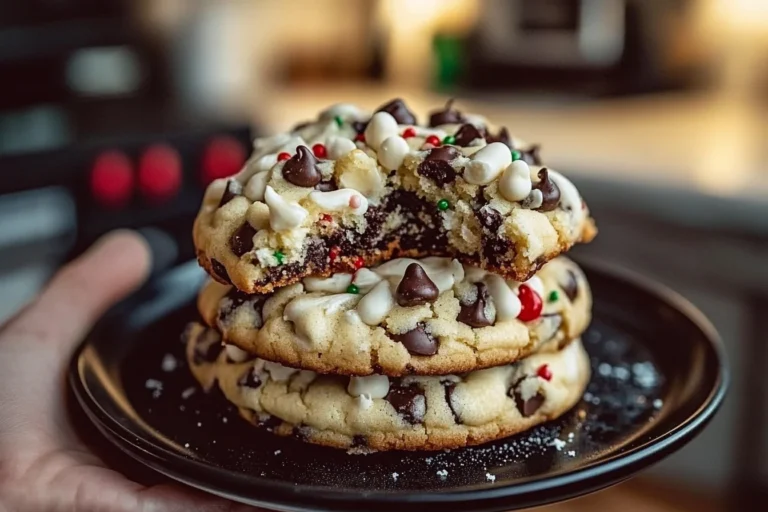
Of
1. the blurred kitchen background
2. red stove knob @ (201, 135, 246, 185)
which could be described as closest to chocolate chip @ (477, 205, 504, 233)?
the blurred kitchen background

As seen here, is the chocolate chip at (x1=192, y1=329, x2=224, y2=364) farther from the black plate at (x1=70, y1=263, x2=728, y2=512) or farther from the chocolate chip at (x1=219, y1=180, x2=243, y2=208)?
the chocolate chip at (x1=219, y1=180, x2=243, y2=208)

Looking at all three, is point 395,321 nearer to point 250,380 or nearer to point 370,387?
point 370,387

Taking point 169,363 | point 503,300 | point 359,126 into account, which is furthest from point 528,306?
point 169,363

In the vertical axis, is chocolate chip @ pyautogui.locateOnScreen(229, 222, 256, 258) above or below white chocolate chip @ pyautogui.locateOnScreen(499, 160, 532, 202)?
below

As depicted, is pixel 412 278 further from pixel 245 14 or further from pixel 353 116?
pixel 245 14

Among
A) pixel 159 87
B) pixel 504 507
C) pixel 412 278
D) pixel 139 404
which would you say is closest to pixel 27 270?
pixel 159 87

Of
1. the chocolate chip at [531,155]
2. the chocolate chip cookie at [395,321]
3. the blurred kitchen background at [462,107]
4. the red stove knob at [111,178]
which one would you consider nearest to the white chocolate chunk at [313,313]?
the chocolate chip cookie at [395,321]
